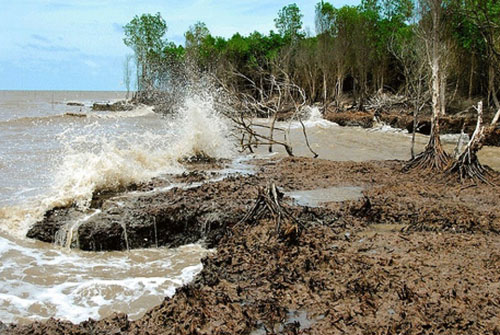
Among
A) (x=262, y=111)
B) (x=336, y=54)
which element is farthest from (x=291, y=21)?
(x=262, y=111)

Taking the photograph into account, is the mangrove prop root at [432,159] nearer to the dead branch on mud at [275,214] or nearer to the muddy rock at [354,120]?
the dead branch on mud at [275,214]

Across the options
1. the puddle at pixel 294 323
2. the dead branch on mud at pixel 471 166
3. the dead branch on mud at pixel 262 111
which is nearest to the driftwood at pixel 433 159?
the dead branch on mud at pixel 471 166

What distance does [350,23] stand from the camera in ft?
127

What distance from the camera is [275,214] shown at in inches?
241

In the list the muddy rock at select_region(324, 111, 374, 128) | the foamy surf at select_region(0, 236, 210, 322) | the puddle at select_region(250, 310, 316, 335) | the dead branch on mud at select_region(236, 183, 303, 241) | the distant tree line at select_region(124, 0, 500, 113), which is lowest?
the foamy surf at select_region(0, 236, 210, 322)

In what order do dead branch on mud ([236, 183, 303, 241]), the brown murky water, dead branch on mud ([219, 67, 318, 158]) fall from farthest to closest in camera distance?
the brown murky water < dead branch on mud ([219, 67, 318, 158]) < dead branch on mud ([236, 183, 303, 241])

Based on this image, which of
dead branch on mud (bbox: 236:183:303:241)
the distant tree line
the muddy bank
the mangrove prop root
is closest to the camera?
dead branch on mud (bbox: 236:183:303:241)

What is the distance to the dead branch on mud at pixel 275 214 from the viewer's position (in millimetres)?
5484

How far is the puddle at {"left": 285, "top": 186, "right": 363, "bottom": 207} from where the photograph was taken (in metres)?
8.33

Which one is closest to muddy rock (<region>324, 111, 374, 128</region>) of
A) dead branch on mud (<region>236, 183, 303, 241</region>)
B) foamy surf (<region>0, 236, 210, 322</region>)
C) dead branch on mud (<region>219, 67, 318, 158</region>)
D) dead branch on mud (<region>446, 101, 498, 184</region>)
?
dead branch on mud (<region>219, 67, 318, 158</region>)

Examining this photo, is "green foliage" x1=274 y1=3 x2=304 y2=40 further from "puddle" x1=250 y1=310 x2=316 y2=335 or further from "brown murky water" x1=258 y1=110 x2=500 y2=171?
"puddle" x1=250 y1=310 x2=316 y2=335

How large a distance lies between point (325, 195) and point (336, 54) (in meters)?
32.5

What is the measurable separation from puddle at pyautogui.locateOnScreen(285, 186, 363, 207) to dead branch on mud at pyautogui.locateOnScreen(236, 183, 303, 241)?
1.67m

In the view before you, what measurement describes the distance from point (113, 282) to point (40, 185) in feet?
20.3
